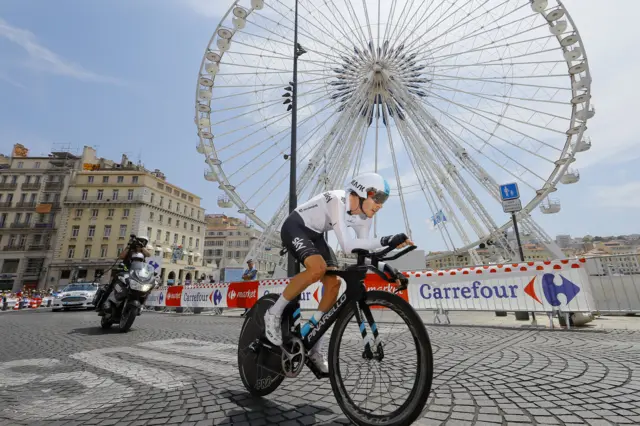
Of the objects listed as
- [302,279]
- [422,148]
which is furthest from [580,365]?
[422,148]

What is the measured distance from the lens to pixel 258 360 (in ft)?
8.66

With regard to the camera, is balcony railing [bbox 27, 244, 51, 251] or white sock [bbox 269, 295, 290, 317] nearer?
white sock [bbox 269, 295, 290, 317]

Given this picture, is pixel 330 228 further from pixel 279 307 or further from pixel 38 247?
pixel 38 247

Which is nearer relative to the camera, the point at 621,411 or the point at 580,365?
the point at 621,411

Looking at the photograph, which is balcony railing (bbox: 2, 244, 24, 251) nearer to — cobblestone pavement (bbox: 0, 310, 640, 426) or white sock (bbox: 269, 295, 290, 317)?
cobblestone pavement (bbox: 0, 310, 640, 426)

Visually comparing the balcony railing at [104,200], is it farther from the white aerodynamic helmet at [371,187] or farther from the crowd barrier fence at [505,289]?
the white aerodynamic helmet at [371,187]

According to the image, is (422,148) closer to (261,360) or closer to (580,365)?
(580,365)

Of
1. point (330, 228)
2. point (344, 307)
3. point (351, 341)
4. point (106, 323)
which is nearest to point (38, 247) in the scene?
point (106, 323)

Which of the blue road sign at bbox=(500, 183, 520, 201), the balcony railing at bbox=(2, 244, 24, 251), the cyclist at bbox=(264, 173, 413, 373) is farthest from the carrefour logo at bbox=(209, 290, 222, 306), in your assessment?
the balcony railing at bbox=(2, 244, 24, 251)

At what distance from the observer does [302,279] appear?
97.8 inches

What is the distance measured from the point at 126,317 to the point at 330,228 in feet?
18.7

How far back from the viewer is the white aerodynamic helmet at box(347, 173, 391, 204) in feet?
7.99

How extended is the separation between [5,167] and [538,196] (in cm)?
7054

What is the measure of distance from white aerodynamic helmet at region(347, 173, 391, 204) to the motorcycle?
5.46m
